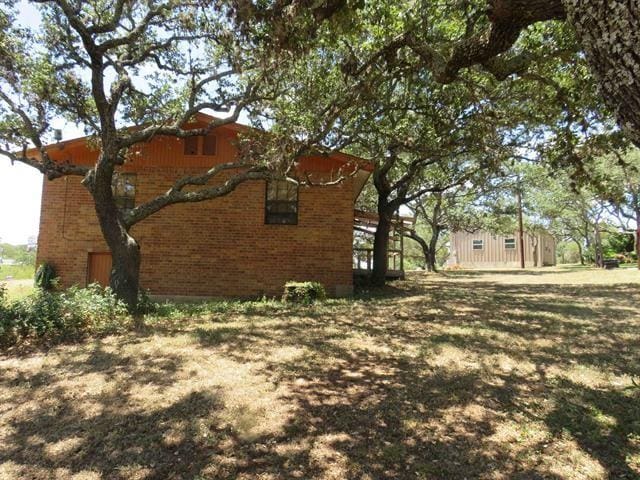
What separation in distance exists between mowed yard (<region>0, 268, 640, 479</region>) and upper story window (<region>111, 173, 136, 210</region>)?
6816 millimetres

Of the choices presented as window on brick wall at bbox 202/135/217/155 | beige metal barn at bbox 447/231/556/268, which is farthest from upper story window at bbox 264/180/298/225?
beige metal barn at bbox 447/231/556/268

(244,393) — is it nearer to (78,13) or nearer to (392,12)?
(392,12)

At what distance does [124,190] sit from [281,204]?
184 inches

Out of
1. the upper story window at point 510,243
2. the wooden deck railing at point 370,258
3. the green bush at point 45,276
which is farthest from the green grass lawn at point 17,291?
the upper story window at point 510,243

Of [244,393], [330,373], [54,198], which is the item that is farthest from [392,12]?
[54,198]

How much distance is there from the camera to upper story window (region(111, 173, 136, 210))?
1323 cm

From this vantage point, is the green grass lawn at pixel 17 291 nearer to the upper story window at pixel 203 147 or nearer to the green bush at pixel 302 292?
the upper story window at pixel 203 147

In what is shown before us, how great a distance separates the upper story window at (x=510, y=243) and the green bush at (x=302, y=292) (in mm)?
30307

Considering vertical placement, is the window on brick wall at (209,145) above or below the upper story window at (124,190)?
above

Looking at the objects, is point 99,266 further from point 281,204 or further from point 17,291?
point 281,204

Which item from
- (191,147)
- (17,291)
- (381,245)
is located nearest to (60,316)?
(191,147)

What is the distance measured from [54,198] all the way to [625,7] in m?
14.3

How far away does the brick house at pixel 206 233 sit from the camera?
1292 cm

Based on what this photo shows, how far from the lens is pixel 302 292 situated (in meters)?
11.7
